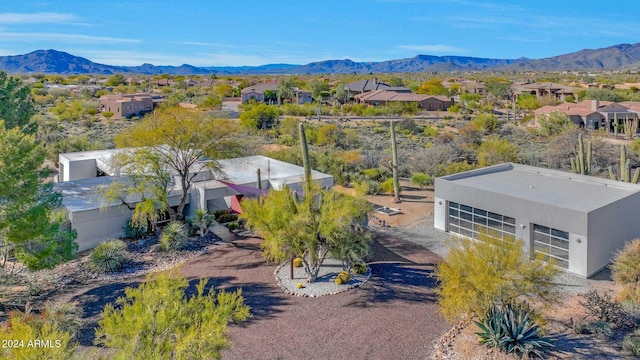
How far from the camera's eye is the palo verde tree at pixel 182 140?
66.6 feet

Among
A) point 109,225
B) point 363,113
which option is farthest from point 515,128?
point 109,225

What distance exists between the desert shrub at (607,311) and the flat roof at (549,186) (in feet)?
13.0

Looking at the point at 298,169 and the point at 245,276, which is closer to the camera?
the point at 245,276

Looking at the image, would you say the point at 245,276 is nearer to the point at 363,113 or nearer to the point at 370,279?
the point at 370,279

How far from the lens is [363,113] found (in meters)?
68.1

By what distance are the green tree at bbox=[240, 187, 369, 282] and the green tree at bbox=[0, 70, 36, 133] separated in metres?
13.3

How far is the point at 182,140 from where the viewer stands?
67.4 feet

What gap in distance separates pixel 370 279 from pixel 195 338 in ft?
30.6

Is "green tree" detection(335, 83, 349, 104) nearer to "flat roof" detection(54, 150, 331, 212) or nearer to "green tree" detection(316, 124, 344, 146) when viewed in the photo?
"green tree" detection(316, 124, 344, 146)

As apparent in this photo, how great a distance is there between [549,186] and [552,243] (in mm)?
3924

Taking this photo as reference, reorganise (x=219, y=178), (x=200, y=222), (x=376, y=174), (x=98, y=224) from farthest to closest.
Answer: (x=376, y=174), (x=219, y=178), (x=200, y=222), (x=98, y=224)

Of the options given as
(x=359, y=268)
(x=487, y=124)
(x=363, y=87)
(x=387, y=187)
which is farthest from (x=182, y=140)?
(x=363, y=87)

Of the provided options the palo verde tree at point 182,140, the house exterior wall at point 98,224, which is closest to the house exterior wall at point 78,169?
the palo verde tree at point 182,140

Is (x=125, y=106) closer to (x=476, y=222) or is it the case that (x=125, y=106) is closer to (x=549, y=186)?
(x=476, y=222)
